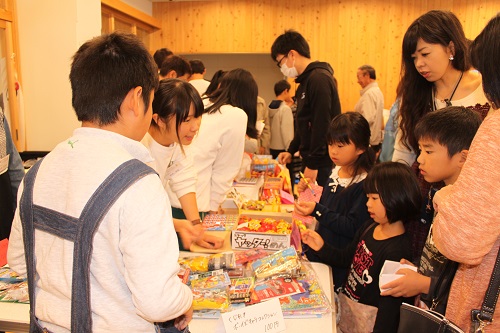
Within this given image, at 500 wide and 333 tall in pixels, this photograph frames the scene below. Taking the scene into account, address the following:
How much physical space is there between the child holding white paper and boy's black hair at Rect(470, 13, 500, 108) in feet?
1.74

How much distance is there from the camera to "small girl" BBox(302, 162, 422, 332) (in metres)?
1.67

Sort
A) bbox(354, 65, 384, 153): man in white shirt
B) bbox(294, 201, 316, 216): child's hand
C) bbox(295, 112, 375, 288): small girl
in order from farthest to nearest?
bbox(354, 65, 384, 153): man in white shirt < bbox(294, 201, 316, 216): child's hand < bbox(295, 112, 375, 288): small girl

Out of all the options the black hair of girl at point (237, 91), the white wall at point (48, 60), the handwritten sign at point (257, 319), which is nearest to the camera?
the handwritten sign at point (257, 319)

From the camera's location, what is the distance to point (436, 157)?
158 centimetres

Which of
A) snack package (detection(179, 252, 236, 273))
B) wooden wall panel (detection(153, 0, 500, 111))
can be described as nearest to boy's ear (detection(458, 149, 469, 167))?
snack package (detection(179, 252, 236, 273))

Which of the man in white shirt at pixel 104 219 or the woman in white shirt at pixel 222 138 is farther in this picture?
the woman in white shirt at pixel 222 138

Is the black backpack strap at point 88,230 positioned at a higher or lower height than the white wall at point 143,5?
lower

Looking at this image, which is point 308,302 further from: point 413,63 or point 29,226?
point 413,63

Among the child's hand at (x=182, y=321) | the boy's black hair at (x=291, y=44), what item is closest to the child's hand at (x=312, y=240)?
the child's hand at (x=182, y=321)

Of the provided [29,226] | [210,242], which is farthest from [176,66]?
[29,226]

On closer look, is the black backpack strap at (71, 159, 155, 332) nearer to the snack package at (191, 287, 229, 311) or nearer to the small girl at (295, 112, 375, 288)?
the snack package at (191, 287, 229, 311)

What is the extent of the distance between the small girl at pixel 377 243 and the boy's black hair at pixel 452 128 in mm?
224

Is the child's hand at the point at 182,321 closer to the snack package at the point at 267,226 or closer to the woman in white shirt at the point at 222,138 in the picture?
the snack package at the point at 267,226

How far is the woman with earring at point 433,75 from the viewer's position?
71.9 inches
